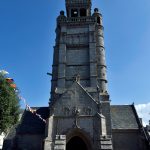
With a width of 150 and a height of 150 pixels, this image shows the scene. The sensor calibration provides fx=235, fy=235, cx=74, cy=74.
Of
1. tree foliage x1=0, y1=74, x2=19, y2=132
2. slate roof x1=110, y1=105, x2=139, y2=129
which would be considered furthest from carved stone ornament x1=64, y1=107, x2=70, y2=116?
slate roof x1=110, y1=105, x2=139, y2=129

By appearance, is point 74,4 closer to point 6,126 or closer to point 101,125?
point 101,125

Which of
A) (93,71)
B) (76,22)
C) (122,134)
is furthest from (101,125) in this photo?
(76,22)

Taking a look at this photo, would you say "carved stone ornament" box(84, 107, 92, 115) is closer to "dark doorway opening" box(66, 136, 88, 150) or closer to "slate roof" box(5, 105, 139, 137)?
"dark doorway opening" box(66, 136, 88, 150)

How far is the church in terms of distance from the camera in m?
27.2

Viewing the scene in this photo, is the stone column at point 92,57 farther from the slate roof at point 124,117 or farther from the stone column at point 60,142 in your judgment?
the stone column at point 60,142

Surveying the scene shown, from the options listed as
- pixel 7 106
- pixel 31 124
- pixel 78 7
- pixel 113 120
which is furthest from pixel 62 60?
pixel 7 106

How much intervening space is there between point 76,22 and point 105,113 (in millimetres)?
15780

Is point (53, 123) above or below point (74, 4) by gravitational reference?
below

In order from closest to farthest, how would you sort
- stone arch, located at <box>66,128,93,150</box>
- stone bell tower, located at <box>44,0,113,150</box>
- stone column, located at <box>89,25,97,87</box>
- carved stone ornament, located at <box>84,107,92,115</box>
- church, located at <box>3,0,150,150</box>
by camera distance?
stone arch, located at <box>66,128,93,150</box>, stone bell tower, located at <box>44,0,113,150</box>, church, located at <box>3,0,150,150</box>, carved stone ornament, located at <box>84,107,92,115</box>, stone column, located at <box>89,25,97,87</box>

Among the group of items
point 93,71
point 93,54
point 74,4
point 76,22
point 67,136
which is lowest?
point 67,136

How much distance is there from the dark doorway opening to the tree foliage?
8.03 metres

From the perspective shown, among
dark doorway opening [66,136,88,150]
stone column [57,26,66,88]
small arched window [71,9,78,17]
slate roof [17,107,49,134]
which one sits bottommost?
dark doorway opening [66,136,88,150]

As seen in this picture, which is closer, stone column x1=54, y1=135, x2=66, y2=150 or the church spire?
stone column x1=54, y1=135, x2=66, y2=150

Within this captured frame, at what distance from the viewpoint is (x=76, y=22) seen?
37281 millimetres
